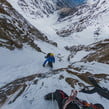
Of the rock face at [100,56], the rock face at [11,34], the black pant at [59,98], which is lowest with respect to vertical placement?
the black pant at [59,98]

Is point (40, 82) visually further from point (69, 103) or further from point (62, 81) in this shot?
point (69, 103)

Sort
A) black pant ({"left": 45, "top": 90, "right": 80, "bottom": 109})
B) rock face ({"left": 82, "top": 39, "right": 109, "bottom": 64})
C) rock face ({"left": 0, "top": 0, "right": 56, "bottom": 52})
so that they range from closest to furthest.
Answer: black pant ({"left": 45, "top": 90, "right": 80, "bottom": 109}) < rock face ({"left": 0, "top": 0, "right": 56, "bottom": 52}) < rock face ({"left": 82, "top": 39, "right": 109, "bottom": 64})

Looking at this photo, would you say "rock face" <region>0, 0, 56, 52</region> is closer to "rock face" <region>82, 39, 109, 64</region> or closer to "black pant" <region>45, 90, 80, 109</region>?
"rock face" <region>82, 39, 109, 64</region>

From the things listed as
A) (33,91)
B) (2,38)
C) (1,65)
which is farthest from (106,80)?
(2,38)

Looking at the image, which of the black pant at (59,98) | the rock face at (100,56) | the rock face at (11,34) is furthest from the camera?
the rock face at (100,56)

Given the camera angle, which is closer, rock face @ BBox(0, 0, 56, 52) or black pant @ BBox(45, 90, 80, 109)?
black pant @ BBox(45, 90, 80, 109)

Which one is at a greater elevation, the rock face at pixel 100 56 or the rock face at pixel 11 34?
the rock face at pixel 11 34

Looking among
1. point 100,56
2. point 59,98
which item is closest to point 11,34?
point 100,56

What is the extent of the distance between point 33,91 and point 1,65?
840 cm

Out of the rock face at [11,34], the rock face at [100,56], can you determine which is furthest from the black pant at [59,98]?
the rock face at [100,56]

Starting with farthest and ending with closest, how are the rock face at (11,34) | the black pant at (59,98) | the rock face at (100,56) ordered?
the rock face at (100,56) → the rock face at (11,34) → the black pant at (59,98)

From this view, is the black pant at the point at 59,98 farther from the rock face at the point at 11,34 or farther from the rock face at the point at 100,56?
the rock face at the point at 100,56

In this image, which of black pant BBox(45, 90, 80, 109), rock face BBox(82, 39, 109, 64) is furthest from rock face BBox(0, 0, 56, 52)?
black pant BBox(45, 90, 80, 109)

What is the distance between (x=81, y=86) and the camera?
14.3 meters
